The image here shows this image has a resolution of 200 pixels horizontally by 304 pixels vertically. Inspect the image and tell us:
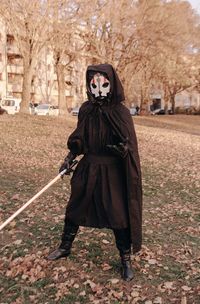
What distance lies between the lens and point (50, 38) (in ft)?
65.6

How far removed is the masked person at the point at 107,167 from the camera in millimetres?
4074

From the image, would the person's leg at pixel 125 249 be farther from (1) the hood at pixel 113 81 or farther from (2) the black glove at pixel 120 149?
(1) the hood at pixel 113 81

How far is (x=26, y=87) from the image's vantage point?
70.3 feet

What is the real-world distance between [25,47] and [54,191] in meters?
13.6

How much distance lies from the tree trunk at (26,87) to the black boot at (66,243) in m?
16.7

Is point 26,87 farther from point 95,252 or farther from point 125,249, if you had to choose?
point 125,249

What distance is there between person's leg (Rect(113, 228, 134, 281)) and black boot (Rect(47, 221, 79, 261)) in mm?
490

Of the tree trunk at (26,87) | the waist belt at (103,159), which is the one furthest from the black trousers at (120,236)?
the tree trunk at (26,87)

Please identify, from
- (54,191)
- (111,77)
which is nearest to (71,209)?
(111,77)

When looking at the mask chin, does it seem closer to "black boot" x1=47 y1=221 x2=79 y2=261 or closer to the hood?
the hood

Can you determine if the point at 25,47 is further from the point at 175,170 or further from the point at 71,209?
the point at 71,209

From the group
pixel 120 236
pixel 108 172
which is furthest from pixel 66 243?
pixel 108 172

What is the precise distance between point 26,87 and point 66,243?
1769 centimetres

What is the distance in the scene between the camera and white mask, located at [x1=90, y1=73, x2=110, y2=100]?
4.12m
